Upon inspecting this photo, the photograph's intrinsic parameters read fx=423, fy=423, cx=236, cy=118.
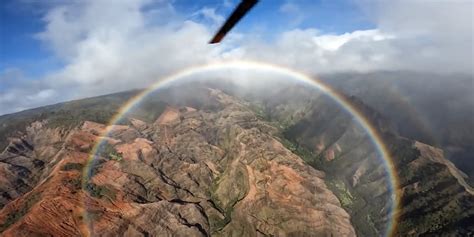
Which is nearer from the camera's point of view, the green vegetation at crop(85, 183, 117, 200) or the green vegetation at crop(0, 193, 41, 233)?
the green vegetation at crop(0, 193, 41, 233)

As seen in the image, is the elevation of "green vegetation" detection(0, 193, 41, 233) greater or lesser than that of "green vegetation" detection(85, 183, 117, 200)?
greater

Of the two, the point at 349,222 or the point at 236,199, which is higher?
the point at 236,199

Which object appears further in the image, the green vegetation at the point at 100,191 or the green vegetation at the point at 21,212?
Result: the green vegetation at the point at 100,191

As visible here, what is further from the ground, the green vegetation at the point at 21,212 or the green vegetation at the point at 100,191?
the green vegetation at the point at 21,212

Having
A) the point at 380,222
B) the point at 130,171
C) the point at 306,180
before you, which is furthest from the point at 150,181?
the point at 380,222

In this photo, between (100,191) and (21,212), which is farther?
(100,191)

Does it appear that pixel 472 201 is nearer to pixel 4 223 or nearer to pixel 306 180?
pixel 306 180

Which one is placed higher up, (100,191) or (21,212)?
(21,212)

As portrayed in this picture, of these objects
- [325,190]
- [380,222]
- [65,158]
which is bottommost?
[380,222]
